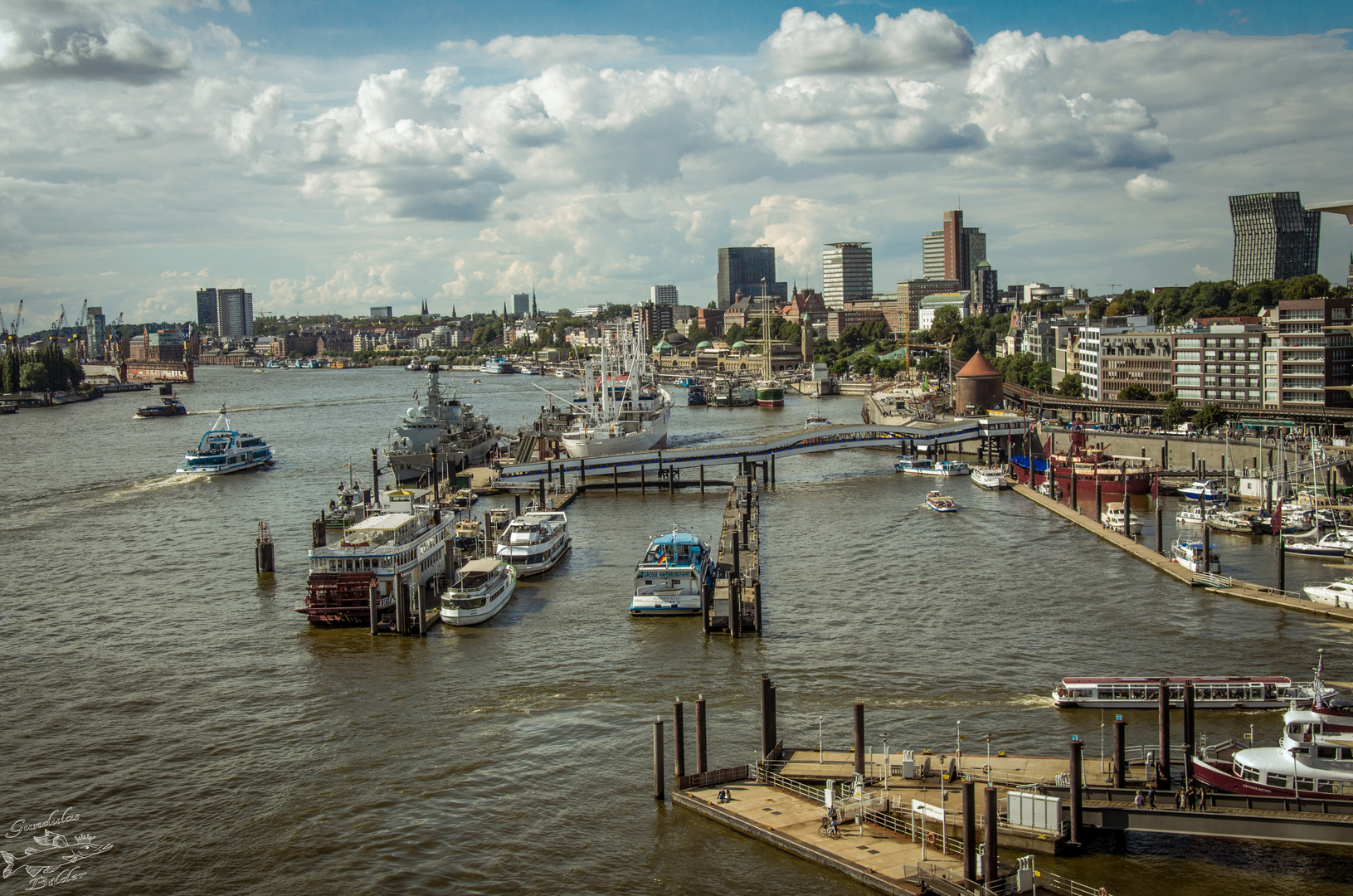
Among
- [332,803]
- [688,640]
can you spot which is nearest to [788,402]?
[688,640]

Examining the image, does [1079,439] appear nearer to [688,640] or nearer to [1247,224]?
[688,640]

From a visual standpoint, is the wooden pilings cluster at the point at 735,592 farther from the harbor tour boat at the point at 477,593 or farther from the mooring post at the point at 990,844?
the mooring post at the point at 990,844

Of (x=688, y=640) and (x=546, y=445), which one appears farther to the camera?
(x=546, y=445)

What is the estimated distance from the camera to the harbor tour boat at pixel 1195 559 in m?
35.6

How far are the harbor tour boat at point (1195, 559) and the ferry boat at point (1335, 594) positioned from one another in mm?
3365

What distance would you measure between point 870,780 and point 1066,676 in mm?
9226

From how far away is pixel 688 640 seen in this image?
99.9 ft

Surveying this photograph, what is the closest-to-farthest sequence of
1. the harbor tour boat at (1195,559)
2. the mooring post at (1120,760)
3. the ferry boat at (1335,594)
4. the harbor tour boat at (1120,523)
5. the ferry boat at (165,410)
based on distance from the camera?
1. the mooring post at (1120,760)
2. the ferry boat at (1335,594)
3. the harbor tour boat at (1195,559)
4. the harbor tour boat at (1120,523)
5. the ferry boat at (165,410)

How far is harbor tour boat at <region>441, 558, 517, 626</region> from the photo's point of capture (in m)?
32.5

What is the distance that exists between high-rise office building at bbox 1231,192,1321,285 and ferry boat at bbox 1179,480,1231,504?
134 m

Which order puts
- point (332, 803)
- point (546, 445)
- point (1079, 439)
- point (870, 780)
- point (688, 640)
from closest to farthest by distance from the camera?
point (870, 780)
point (332, 803)
point (688, 640)
point (1079, 439)
point (546, 445)

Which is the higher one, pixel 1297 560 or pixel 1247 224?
pixel 1247 224

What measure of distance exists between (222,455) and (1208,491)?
54.3m

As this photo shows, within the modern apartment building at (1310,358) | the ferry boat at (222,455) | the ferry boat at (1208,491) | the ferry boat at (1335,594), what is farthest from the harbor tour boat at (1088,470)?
the ferry boat at (222,455)
